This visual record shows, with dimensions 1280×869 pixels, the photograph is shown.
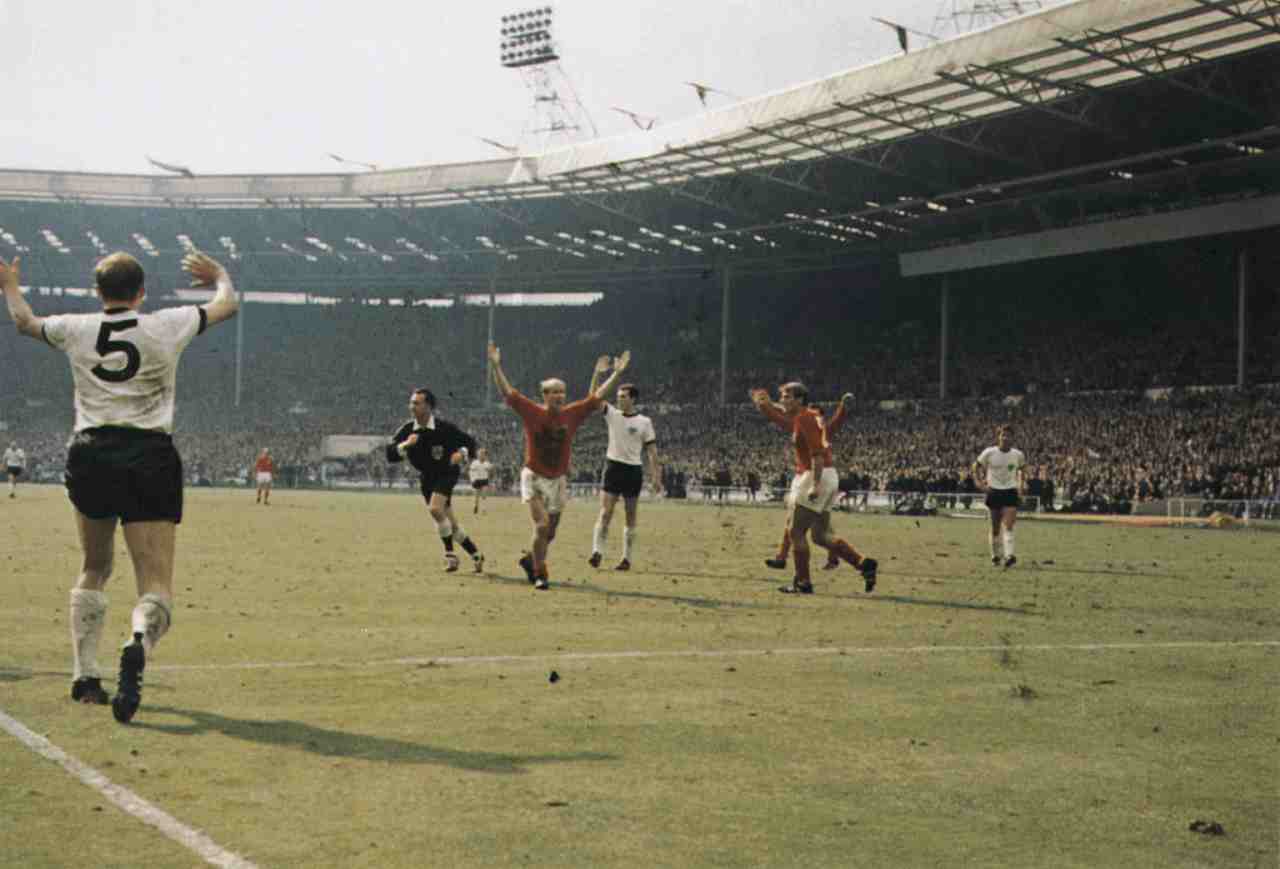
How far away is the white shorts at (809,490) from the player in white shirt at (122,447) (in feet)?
26.3

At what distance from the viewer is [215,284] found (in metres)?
7.39

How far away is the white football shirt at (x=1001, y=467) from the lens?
1905cm

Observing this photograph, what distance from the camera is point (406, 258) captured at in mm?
78562

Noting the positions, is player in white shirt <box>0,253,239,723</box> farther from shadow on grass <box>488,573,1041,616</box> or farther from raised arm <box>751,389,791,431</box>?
raised arm <box>751,389,791,431</box>

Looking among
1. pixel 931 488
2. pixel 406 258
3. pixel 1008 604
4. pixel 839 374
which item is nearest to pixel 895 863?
pixel 1008 604

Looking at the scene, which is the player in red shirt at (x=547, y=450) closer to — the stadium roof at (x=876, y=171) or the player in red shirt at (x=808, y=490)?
the player in red shirt at (x=808, y=490)

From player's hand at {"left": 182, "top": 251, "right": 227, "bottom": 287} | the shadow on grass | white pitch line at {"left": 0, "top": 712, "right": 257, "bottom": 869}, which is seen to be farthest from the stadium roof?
white pitch line at {"left": 0, "top": 712, "right": 257, "bottom": 869}

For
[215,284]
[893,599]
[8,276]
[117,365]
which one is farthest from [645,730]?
[893,599]

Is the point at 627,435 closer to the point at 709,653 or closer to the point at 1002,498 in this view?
the point at 1002,498

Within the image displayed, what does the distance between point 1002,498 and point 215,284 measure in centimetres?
1358

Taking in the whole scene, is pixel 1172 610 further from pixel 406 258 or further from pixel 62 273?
pixel 62 273

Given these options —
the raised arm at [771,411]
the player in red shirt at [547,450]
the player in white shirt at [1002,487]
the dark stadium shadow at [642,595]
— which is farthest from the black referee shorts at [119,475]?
the player in white shirt at [1002,487]

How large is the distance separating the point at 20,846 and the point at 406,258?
7579 centimetres

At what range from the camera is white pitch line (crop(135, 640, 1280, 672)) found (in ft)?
27.8
